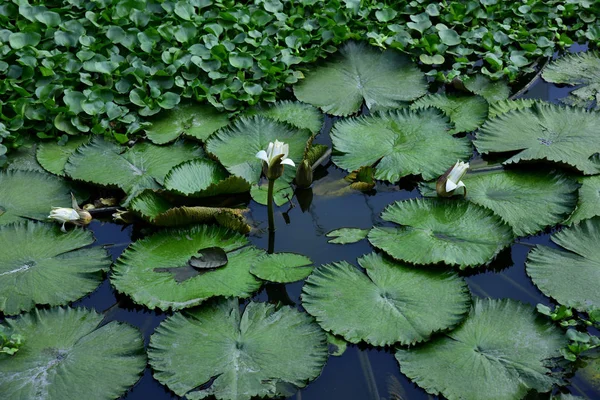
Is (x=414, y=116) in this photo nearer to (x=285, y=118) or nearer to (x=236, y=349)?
(x=285, y=118)

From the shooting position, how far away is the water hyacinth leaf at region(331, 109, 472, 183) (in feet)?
10.4

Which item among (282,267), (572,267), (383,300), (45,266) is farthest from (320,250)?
(45,266)

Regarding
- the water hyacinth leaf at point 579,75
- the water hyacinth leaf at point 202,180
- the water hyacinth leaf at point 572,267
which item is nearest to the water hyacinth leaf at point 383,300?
the water hyacinth leaf at point 572,267

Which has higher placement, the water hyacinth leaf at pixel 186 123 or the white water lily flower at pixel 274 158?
the white water lily flower at pixel 274 158

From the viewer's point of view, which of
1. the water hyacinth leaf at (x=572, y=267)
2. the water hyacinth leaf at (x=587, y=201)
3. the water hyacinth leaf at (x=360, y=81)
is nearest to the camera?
the water hyacinth leaf at (x=572, y=267)

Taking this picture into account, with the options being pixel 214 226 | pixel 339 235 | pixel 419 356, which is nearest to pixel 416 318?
pixel 419 356

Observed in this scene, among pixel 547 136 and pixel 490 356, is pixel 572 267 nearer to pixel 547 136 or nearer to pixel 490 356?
pixel 490 356

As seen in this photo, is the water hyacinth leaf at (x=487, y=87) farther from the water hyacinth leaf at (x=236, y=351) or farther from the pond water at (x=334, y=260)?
the water hyacinth leaf at (x=236, y=351)

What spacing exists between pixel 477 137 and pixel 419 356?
54.4 inches

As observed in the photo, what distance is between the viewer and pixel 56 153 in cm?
334

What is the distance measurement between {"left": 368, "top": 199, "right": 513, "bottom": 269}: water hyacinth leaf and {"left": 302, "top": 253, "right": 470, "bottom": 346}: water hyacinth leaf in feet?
0.25

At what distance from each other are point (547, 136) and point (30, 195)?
241 centimetres

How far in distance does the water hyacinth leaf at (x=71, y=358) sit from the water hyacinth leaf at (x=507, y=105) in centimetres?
212

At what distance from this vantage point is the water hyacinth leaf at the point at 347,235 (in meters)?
2.88
